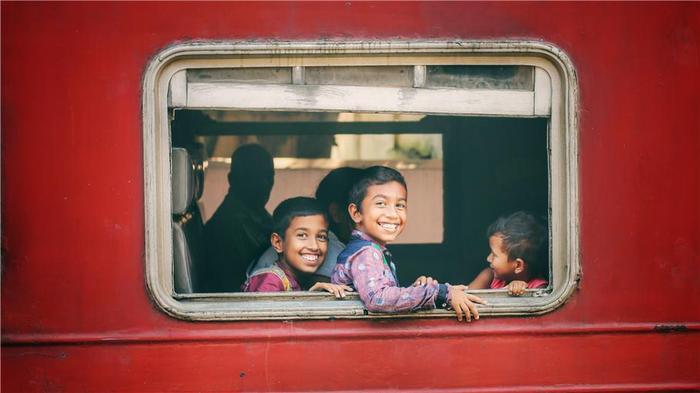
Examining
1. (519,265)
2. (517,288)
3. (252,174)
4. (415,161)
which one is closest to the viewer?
(517,288)

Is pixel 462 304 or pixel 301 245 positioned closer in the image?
pixel 462 304

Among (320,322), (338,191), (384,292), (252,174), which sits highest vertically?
(252,174)

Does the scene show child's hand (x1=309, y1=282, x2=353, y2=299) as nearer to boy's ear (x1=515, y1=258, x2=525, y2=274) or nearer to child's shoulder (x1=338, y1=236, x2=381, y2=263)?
child's shoulder (x1=338, y1=236, x2=381, y2=263)

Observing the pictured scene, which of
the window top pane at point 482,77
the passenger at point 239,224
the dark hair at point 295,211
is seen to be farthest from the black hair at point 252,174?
the window top pane at point 482,77

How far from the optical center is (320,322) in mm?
2678

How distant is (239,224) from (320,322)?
1.18 meters

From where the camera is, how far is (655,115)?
273 centimetres

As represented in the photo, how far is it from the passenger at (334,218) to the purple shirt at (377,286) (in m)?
0.27

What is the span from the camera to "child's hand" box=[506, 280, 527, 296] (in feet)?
9.05

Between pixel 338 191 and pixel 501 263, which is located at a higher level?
pixel 338 191

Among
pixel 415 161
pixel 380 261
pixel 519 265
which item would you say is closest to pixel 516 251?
pixel 519 265

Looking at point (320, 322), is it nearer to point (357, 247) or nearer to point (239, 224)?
point (357, 247)

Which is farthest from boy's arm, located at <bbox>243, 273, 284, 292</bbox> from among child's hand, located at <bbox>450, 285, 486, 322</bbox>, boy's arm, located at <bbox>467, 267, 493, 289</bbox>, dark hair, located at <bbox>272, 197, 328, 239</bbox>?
boy's arm, located at <bbox>467, 267, 493, 289</bbox>

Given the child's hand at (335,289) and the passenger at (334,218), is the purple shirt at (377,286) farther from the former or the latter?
the passenger at (334,218)
